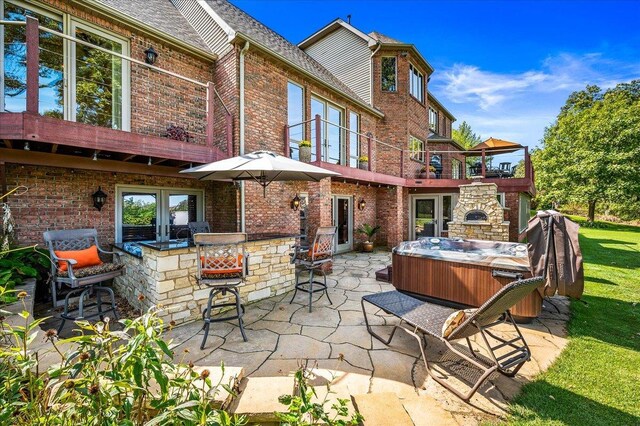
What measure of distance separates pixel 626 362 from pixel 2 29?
10.6 m

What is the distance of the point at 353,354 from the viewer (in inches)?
131

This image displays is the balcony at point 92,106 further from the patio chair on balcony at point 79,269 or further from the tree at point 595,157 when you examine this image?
the tree at point 595,157

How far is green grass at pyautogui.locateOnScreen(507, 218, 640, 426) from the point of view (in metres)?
2.38

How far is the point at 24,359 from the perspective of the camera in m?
1.27

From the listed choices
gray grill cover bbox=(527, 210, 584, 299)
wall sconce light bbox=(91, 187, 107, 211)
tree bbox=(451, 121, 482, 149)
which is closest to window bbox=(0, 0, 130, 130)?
wall sconce light bbox=(91, 187, 107, 211)

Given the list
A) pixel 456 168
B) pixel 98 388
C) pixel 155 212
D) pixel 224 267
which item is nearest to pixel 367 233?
pixel 155 212

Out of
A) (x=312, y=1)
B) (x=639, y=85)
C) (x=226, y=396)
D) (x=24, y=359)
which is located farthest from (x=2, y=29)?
(x=639, y=85)

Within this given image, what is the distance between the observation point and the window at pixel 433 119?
17.5m

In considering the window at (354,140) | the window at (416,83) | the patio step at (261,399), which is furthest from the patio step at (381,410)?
the window at (416,83)

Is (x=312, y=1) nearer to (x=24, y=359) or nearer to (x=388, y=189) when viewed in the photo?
(x=388, y=189)

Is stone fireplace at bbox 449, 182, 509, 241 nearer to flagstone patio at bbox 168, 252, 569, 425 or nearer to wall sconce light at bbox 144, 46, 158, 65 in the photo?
flagstone patio at bbox 168, 252, 569, 425

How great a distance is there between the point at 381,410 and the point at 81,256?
16.0 feet

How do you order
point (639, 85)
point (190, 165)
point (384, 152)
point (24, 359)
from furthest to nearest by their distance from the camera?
point (639, 85)
point (384, 152)
point (190, 165)
point (24, 359)

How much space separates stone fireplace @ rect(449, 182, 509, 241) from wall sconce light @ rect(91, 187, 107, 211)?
9829 mm
